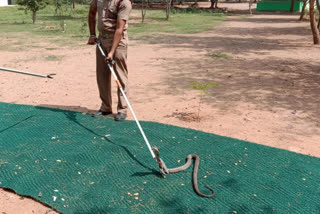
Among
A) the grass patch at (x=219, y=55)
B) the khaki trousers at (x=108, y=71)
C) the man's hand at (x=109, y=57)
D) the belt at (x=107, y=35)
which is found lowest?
the grass patch at (x=219, y=55)

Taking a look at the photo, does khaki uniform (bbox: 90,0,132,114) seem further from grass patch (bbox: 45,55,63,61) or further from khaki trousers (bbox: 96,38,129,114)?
grass patch (bbox: 45,55,63,61)

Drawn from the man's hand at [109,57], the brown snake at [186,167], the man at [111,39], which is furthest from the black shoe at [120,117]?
the brown snake at [186,167]

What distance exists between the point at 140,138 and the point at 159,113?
135 cm

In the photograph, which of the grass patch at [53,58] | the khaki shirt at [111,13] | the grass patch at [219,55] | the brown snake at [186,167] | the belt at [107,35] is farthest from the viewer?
the grass patch at [219,55]

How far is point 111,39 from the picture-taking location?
4508 mm

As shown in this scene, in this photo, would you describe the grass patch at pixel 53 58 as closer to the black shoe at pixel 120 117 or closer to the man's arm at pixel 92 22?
the man's arm at pixel 92 22

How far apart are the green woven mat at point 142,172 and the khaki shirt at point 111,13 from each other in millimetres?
1225

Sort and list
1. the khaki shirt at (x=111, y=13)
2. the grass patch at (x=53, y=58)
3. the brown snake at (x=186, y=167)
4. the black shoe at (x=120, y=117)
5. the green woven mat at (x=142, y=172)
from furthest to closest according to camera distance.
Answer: the grass patch at (x=53, y=58) → the black shoe at (x=120, y=117) → the khaki shirt at (x=111, y=13) → the brown snake at (x=186, y=167) → the green woven mat at (x=142, y=172)

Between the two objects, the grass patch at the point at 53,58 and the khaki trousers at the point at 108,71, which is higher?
the khaki trousers at the point at 108,71

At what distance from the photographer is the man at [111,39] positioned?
4.32 m

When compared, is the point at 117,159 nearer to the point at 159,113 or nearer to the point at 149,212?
the point at 149,212

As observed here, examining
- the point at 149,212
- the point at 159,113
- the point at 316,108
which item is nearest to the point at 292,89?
the point at 316,108

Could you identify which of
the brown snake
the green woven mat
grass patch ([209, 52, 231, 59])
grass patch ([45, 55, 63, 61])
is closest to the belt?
the green woven mat

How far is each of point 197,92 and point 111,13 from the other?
8.72ft
